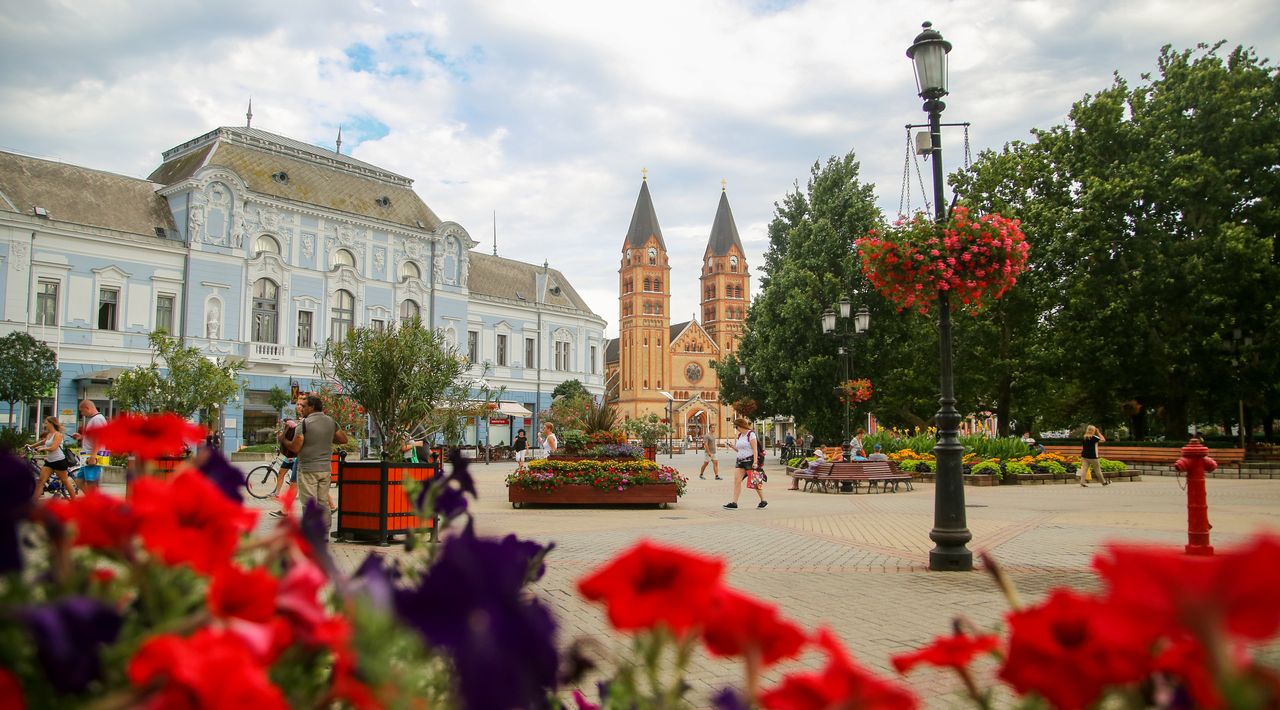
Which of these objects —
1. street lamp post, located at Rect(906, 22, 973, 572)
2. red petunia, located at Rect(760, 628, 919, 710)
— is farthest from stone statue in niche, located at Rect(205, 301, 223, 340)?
red petunia, located at Rect(760, 628, 919, 710)

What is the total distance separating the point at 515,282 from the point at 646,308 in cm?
4953

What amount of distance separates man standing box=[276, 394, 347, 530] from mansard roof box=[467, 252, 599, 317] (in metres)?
45.3

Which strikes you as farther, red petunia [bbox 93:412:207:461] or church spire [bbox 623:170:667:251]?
church spire [bbox 623:170:667:251]

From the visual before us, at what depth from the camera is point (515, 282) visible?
6219 centimetres

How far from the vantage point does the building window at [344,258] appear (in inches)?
1838

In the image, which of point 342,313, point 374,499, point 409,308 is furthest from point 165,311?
point 374,499

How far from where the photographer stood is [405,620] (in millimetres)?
1067

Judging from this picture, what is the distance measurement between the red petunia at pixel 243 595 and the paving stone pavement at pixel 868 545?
45 centimetres

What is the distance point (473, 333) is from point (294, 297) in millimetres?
13754

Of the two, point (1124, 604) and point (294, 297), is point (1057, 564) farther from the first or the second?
point (294, 297)

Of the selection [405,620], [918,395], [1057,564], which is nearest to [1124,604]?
[405,620]

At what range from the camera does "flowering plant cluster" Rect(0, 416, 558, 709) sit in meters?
0.92

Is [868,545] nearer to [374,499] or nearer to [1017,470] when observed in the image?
[374,499]

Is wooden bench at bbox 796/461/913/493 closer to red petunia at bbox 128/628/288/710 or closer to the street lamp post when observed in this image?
the street lamp post
